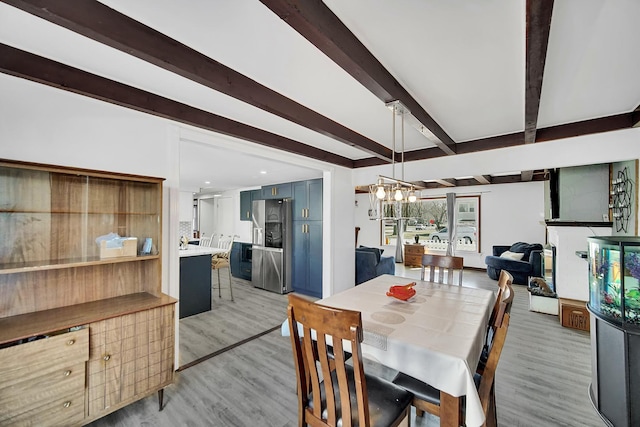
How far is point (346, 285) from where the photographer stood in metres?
4.79

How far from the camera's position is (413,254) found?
322 inches

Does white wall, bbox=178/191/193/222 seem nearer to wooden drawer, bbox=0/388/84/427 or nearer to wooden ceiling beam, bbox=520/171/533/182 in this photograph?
wooden drawer, bbox=0/388/84/427

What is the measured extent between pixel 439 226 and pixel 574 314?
194 inches

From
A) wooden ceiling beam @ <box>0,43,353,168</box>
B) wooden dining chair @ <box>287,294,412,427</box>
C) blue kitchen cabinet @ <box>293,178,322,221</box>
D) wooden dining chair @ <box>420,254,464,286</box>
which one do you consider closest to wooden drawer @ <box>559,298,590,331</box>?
wooden dining chair @ <box>420,254,464,286</box>

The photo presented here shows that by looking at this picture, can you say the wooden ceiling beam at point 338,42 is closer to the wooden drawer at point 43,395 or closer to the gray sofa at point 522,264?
the wooden drawer at point 43,395

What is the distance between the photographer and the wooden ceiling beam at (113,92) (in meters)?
1.60

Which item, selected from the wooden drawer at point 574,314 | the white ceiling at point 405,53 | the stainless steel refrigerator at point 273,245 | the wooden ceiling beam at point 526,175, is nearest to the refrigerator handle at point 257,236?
the stainless steel refrigerator at point 273,245

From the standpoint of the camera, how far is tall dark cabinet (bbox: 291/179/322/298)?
5059 mm

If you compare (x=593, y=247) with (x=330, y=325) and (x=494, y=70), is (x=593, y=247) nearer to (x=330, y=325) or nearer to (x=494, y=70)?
(x=494, y=70)

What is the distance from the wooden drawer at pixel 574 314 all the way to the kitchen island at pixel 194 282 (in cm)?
508

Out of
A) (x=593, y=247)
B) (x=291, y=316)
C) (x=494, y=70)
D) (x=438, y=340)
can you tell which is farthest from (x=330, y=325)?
(x=593, y=247)

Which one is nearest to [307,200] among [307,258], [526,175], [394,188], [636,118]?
[307,258]

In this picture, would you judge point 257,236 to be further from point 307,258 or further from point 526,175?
point 526,175

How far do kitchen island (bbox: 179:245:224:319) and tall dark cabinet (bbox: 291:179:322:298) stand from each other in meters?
1.75
